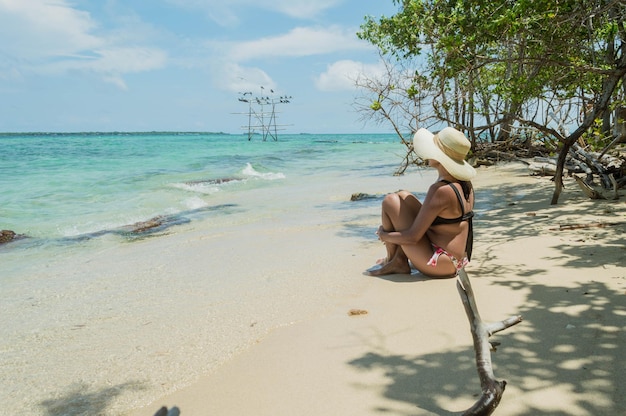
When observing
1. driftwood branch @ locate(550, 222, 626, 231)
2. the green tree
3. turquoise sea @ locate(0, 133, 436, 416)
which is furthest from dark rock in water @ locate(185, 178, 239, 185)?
driftwood branch @ locate(550, 222, 626, 231)

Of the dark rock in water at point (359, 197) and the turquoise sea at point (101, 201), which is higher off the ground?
the dark rock in water at point (359, 197)

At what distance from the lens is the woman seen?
162 inches

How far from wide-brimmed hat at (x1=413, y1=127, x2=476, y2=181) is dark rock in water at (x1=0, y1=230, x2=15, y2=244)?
778cm

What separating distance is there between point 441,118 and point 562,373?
550 centimetres

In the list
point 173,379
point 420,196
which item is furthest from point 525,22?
point 420,196

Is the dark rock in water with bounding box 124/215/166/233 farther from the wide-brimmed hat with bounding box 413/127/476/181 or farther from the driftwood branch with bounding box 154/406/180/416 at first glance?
the driftwood branch with bounding box 154/406/180/416

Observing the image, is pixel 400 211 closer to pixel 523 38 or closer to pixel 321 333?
pixel 321 333

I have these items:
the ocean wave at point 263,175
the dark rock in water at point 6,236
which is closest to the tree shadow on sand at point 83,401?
the dark rock in water at point 6,236

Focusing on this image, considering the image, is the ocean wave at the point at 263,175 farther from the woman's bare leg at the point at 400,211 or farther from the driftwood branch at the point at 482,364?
the driftwood branch at the point at 482,364

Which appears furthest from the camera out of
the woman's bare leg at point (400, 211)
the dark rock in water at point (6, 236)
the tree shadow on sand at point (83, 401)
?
the dark rock in water at point (6, 236)

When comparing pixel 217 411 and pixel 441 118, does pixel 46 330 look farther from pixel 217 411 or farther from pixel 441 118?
pixel 441 118

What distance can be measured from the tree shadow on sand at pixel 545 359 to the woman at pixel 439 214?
39 centimetres

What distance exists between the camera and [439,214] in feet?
13.8

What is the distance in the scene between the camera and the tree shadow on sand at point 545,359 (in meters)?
2.33
